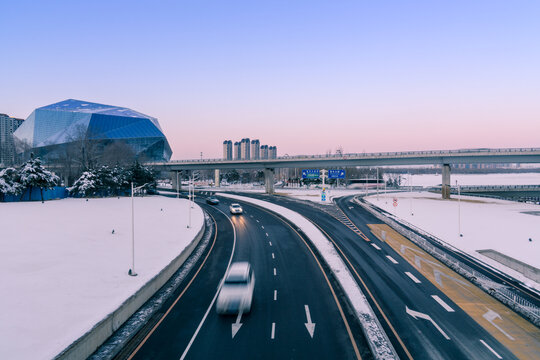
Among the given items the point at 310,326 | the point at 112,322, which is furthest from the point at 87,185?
the point at 310,326

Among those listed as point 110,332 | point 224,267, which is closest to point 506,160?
point 224,267

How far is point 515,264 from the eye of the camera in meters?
23.8

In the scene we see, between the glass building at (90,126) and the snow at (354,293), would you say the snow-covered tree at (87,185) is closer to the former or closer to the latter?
the snow at (354,293)

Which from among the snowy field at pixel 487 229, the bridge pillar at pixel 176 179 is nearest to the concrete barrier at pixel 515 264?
the snowy field at pixel 487 229

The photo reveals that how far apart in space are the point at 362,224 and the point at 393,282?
72.3 ft

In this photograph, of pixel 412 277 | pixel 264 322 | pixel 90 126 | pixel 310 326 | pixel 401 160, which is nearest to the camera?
pixel 310 326

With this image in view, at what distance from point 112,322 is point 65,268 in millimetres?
9622

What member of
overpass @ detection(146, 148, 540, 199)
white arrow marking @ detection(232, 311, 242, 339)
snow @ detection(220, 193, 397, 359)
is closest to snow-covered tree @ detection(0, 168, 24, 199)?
snow @ detection(220, 193, 397, 359)

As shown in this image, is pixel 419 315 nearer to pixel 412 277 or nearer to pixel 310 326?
pixel 412 277

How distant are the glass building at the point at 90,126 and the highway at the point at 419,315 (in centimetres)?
13235

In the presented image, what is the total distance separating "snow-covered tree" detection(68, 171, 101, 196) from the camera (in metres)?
59.6

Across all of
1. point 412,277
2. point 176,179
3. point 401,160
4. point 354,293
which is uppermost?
point 401,160

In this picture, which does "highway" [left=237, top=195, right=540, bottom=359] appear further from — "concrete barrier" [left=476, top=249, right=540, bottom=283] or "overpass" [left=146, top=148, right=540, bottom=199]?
"overpass" [left=146, top=148, right=540, bottom=199]

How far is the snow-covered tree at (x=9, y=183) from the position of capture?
4659 centimetres
